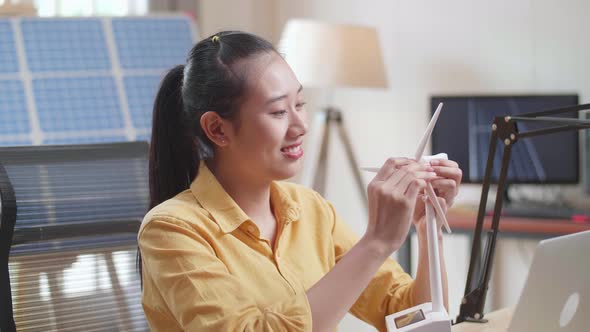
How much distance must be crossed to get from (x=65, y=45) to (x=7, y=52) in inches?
7.7

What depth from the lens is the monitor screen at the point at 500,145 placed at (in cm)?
339

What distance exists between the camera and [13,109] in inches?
115

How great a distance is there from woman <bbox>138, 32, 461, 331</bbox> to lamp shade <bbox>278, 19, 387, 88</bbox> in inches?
76.6

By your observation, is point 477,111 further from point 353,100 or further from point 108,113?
point 108,113

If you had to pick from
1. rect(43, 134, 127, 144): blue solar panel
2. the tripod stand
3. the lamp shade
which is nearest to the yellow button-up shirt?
rect(43, 134, 127, 144): blue solar panel

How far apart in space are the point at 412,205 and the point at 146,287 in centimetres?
47

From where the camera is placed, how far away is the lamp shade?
3.65 meters

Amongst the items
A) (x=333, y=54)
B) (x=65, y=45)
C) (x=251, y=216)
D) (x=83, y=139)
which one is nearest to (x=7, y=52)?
(x=65, y=45)

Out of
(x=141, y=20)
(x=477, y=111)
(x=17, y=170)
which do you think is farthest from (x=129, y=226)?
(x=477, y=111)

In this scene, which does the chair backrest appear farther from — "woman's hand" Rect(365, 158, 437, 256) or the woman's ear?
"woman's hand" Rect(365, 158, 437, 256)

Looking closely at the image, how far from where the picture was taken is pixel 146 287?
1.48m

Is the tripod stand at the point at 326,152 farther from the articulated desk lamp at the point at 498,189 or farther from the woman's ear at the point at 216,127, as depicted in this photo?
the woman's ear at the point at 216,127

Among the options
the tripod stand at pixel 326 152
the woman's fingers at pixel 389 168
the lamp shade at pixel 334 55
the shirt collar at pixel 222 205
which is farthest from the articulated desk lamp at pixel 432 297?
the tripod stand at pixel 326 152

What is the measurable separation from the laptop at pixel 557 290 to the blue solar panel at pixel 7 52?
219 centimetres
